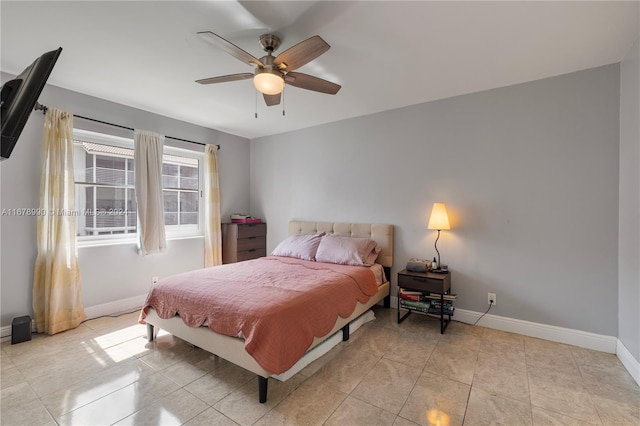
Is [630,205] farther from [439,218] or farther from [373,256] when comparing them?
[373,256]

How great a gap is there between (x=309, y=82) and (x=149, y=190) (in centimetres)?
264

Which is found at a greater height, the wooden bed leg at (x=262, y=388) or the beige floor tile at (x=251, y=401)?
the wooden bed leg at (x=262, y=388)

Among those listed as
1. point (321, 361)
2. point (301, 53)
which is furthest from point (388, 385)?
point (301, 53)

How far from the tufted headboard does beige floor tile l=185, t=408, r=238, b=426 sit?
2.34 m

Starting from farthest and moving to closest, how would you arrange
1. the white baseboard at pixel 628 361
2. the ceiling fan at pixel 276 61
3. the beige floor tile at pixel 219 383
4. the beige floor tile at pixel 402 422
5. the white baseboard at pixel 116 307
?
1. the white baseboard at pixel 116 307
2. the white baseboard at pixel 628 361
3. the beige floor tile at pixel 219 383
4. the ceiling fan at pixel 276 61
5. the beige floor tile at pixel 402 422

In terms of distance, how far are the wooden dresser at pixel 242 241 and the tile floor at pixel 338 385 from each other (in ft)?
6.05

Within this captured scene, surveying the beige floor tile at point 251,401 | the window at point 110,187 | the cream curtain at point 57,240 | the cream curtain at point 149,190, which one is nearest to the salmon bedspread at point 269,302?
the beige floor tile at point 251,401

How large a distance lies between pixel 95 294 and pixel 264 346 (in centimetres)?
262

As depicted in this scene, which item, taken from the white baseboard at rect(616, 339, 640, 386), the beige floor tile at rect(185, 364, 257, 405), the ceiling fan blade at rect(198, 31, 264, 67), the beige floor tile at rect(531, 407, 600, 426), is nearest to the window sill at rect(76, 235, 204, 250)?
the beige floor tile at rect(185, 364, 257, 405)

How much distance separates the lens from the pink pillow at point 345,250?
10.5 ft

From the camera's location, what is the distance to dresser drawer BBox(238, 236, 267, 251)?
14.3 feet

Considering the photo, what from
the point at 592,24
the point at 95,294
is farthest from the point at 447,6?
the point at 95,294

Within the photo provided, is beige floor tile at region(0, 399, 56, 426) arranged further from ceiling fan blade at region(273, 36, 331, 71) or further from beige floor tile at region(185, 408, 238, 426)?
ceiling fan blade at region(273, 36, 331, 71)

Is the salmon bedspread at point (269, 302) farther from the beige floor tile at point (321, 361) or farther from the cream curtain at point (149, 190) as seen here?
the cream curtain at point (149, 190)
